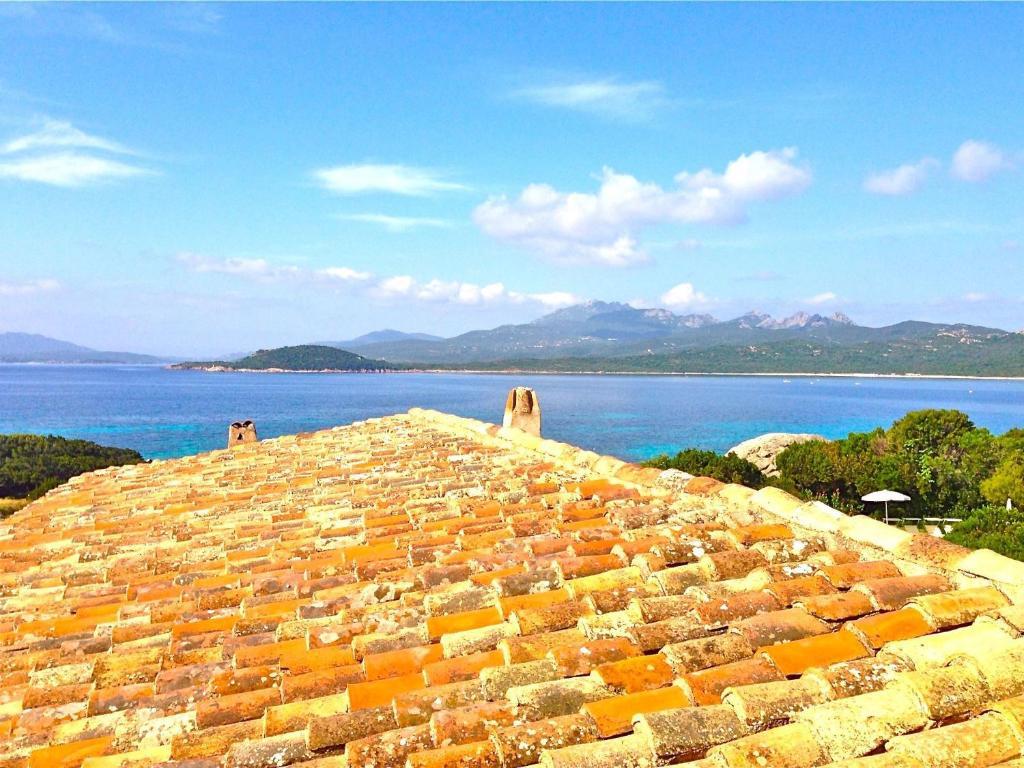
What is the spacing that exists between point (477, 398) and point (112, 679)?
118700mm

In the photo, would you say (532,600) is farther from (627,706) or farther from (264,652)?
(264,652)

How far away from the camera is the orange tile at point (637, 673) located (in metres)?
2.86

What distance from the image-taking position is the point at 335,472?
9430 mm

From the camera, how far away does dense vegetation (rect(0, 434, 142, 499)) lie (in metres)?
37.2

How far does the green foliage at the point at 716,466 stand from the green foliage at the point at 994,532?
9.11m

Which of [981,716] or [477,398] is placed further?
[477,398]

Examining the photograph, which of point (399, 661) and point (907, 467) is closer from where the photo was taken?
point (399, 661)

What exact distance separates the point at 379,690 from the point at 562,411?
9696 centimetres

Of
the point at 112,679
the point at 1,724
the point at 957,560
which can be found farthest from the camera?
the point at 957,560

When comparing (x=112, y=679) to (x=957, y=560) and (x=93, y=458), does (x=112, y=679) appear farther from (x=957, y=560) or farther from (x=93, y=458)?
(x=93, y=458)

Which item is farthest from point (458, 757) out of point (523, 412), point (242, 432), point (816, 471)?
point (816, 471)

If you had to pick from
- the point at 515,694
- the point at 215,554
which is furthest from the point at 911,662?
the point at 215,554

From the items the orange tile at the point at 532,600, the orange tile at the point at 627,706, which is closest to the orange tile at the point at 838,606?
the orange tile at the point at 627,706

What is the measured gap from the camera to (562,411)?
3922 inches
